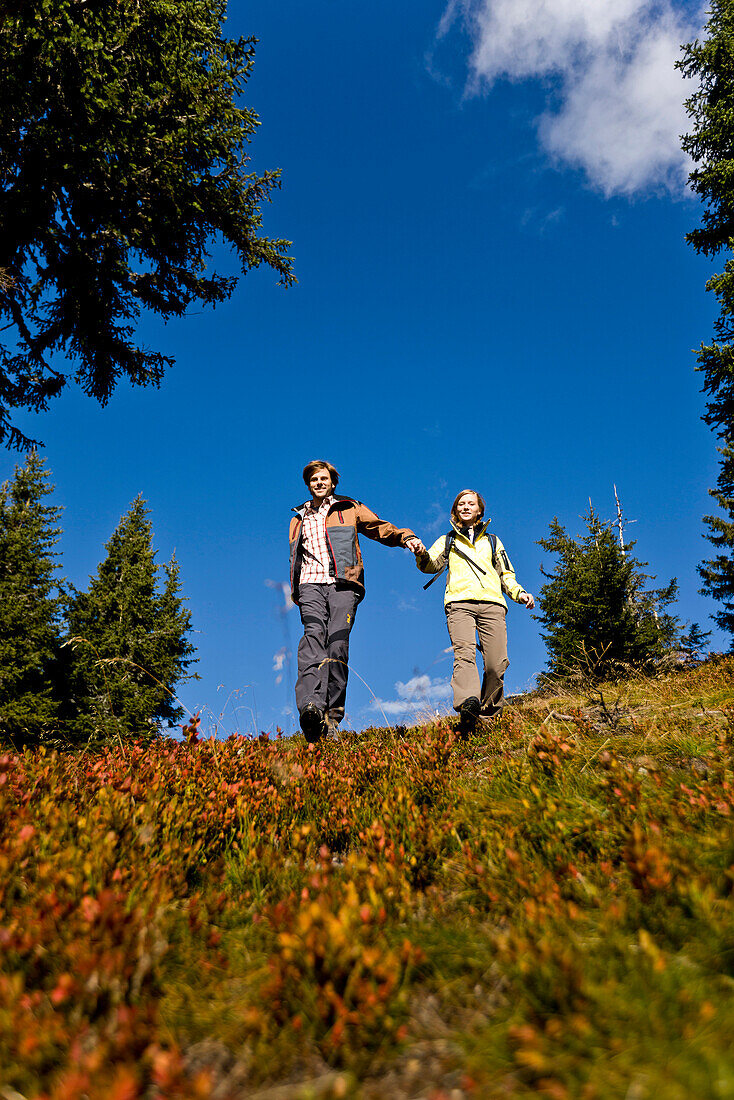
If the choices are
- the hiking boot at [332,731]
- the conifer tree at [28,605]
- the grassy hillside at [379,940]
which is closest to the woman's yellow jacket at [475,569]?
the hiking boot at [332,731]

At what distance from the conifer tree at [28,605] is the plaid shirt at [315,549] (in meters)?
13.0

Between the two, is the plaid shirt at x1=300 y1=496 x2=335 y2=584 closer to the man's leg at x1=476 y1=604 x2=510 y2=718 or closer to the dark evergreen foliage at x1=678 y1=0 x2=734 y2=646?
the man's leg at x1=476 y1=604 x2=510 y2=718

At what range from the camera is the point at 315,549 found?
696cm

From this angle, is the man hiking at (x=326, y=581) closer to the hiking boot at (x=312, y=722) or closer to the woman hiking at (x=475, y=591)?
the hiking boot at (x=312, y=722)

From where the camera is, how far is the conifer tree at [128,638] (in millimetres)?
20344

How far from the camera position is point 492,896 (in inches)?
82.3

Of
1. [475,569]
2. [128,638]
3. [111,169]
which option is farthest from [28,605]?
[475,569]

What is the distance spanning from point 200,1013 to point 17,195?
13.0 meters

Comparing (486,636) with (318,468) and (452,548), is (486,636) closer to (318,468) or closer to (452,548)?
(452,548)

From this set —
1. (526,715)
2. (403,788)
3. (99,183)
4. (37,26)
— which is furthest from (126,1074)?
(99,183)

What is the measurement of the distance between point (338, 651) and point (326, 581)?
945 millimetres

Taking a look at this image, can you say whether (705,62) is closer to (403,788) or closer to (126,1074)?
(403,788)

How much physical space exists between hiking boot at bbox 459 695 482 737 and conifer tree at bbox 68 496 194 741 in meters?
15.9

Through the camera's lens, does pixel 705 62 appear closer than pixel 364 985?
No
